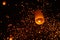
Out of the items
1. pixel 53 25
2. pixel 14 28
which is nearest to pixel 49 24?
pixel 53 25

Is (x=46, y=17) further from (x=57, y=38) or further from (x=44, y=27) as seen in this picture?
(x=57, y=38)

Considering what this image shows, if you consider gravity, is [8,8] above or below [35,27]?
above

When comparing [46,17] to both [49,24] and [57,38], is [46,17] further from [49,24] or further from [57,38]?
[57,38]

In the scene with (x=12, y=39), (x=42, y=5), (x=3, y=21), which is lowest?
(x=12, y=39)

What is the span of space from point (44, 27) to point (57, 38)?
14 centimetres

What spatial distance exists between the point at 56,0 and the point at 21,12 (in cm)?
31

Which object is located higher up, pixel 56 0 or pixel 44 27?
pixel 56 0

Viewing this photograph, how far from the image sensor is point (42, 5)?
4.02 feet

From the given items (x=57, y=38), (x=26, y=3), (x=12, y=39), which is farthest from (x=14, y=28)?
(x=57, y=38)

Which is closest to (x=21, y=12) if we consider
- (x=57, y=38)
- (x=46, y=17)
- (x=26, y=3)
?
(x=26, y=3)

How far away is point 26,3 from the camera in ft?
4.06

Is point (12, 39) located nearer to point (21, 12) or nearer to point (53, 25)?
point (21, 12)

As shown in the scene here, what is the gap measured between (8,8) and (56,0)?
16.3 inches

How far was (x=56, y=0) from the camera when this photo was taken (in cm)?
124
